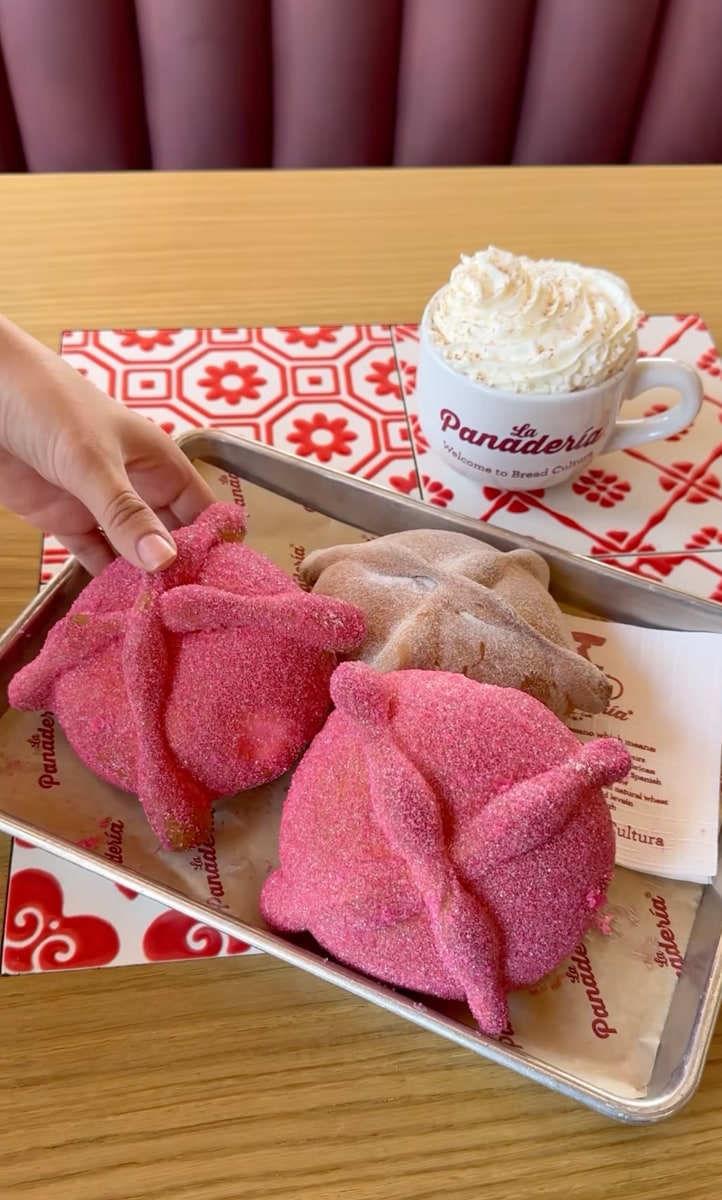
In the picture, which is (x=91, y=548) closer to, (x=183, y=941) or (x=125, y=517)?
(x=125, y=517)

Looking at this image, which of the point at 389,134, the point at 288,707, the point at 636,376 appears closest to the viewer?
the point at 288,707

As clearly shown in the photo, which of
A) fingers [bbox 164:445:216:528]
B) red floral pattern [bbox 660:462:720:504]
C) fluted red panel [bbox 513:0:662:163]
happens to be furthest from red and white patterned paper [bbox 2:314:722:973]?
fluted red panel [bbox 513:0:662:163]

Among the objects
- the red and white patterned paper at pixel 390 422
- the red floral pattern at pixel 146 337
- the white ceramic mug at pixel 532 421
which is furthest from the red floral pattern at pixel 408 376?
the red floral pattern at pixel 146 337

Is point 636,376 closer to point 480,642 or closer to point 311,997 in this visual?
point 480,642

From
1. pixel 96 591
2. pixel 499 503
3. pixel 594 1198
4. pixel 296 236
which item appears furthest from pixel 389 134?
pixel 594 1198

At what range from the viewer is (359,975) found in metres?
0.49

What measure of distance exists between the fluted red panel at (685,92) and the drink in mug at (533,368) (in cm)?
63

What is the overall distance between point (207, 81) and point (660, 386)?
0.71m

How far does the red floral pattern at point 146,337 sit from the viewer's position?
0.89 m

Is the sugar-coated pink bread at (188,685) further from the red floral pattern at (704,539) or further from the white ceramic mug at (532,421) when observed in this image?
the red floral pattern at (704,539)

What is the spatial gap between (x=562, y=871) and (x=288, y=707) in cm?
18

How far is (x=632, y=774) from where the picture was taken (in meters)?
0.62

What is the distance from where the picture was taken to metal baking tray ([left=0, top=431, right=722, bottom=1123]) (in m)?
0.46

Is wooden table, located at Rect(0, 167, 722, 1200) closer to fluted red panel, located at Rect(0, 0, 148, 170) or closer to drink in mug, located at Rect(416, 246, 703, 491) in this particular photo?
drink in mug, located at Rect(416, 246, 703, 491)
